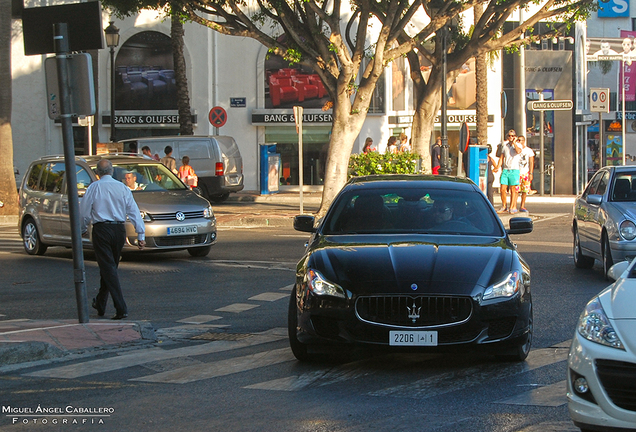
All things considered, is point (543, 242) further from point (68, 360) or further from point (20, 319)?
point (68, 360)

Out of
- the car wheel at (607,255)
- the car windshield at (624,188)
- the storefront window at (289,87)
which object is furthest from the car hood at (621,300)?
the storefront window at (289,87)

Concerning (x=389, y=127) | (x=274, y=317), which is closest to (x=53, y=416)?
(x=274, y=317)

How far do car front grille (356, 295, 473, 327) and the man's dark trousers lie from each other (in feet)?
13.2

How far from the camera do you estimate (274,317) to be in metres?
10.2

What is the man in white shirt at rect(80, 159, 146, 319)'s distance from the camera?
1006cm

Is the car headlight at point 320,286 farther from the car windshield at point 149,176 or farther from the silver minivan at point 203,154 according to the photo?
the silver minivan at point 203,154

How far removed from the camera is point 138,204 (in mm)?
15250

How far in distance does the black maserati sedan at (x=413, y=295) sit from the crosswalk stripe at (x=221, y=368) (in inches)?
14.6

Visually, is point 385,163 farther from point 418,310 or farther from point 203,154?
point 418,310

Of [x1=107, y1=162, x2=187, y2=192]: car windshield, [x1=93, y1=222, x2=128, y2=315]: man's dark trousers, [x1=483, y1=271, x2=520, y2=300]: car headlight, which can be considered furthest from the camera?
[x1=107, y1=162, x2=187, y2=192]: car windshield

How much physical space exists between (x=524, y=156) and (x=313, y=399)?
19200 millimetres

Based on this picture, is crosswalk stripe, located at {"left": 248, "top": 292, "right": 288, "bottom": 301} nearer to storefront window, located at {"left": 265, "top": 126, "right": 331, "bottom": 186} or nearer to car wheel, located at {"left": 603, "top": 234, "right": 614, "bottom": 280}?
car wheel, located at {"left": 603, "top": 234, "right": 614, "bottom": 280}

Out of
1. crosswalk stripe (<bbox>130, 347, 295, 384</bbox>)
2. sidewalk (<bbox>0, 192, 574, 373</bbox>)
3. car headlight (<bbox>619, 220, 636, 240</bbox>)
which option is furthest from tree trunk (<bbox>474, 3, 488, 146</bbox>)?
crosswalk stripe (<bbox>130, 347, 295, 384</bbox>)

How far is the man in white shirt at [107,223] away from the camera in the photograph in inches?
396
